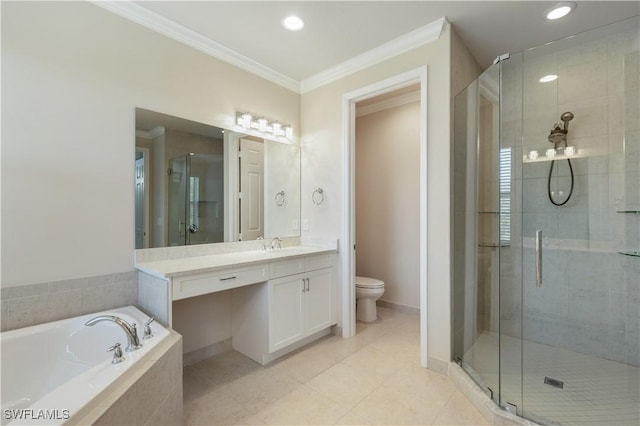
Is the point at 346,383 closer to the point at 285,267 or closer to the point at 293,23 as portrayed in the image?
the point at 285,267

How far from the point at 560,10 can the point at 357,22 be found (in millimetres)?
1402

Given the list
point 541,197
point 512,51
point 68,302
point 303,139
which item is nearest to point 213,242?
point 68,302

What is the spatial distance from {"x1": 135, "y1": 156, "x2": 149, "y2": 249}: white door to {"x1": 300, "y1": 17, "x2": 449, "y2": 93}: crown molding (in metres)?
1.85

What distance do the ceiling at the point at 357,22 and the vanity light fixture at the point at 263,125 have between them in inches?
20.7

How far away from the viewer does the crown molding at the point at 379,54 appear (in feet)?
7.28

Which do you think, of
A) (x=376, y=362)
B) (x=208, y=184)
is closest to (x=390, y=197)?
(x=376, y=362)

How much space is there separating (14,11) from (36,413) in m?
2.04

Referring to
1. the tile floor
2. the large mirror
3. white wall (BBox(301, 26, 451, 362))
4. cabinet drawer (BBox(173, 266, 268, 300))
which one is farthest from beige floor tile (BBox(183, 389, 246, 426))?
white wall (BBox(301, 26, 451, 362))

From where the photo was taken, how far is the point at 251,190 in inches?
112

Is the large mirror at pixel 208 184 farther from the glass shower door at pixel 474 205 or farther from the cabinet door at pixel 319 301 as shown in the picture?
the glass shower door at pixel 474 205

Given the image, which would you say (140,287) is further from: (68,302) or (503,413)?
(503,413)

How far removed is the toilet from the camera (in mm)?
3227

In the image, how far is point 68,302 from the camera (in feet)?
5.83

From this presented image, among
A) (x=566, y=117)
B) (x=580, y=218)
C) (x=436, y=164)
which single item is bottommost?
(x=580, y=218)
